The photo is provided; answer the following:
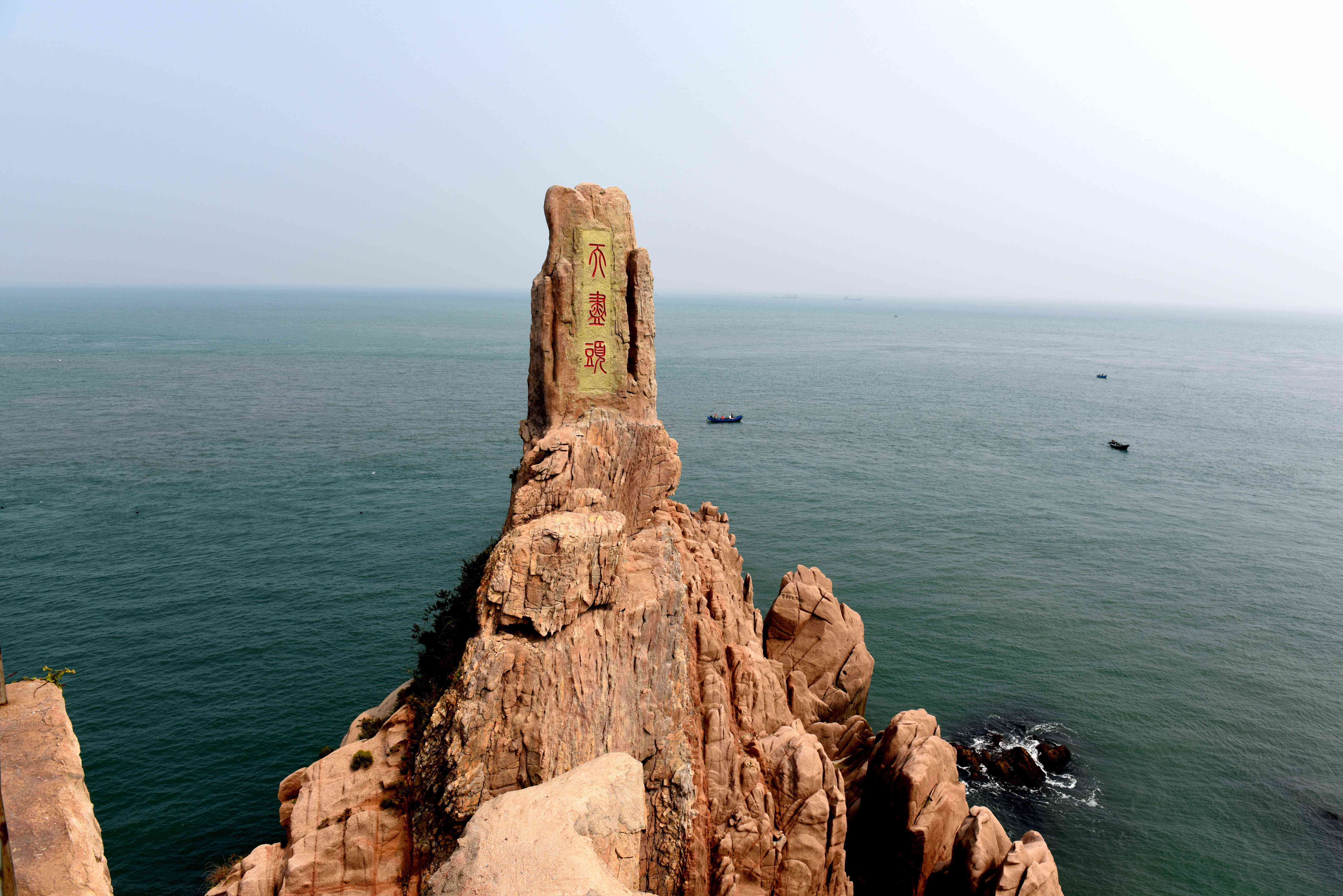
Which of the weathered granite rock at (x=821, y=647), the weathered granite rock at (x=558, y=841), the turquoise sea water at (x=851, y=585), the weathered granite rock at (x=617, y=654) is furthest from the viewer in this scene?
the weathered granite rock at (x=821, y=647)

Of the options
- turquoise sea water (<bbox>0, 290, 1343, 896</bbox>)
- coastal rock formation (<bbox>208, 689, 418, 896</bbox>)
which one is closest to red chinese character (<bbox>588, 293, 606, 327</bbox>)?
coastal rock formation (<bbox>208, 689, 418, 896</bbox>)

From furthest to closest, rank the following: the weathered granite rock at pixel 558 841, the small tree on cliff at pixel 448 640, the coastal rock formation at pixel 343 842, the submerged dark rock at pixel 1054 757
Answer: the submerged dark rock at pixel 1054 757 < the small tree on cliff at pixel 448 640 < the coastal rock formation at pixel 343 842 < the weathered granite rock at pixel 558 841

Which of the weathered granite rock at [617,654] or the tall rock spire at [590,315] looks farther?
the tall rock spire at [590,315]

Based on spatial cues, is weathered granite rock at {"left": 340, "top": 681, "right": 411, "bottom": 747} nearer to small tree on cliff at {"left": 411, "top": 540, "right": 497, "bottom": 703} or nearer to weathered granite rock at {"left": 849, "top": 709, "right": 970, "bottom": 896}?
small tree on cliff at {"left": 411, "top": 540, "right": 497, "bottom": 703}

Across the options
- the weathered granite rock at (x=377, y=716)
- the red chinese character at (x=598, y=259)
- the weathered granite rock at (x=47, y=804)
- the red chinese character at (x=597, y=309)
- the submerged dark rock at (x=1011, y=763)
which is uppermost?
the red chinese character at (x=598, y=259)

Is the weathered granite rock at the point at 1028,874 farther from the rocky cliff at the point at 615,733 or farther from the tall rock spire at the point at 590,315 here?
the tall rock spire at the point at 590,315

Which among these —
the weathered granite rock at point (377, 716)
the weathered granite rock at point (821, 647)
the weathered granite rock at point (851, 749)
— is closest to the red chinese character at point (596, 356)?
the weathered granite rock at point (377, 716)
